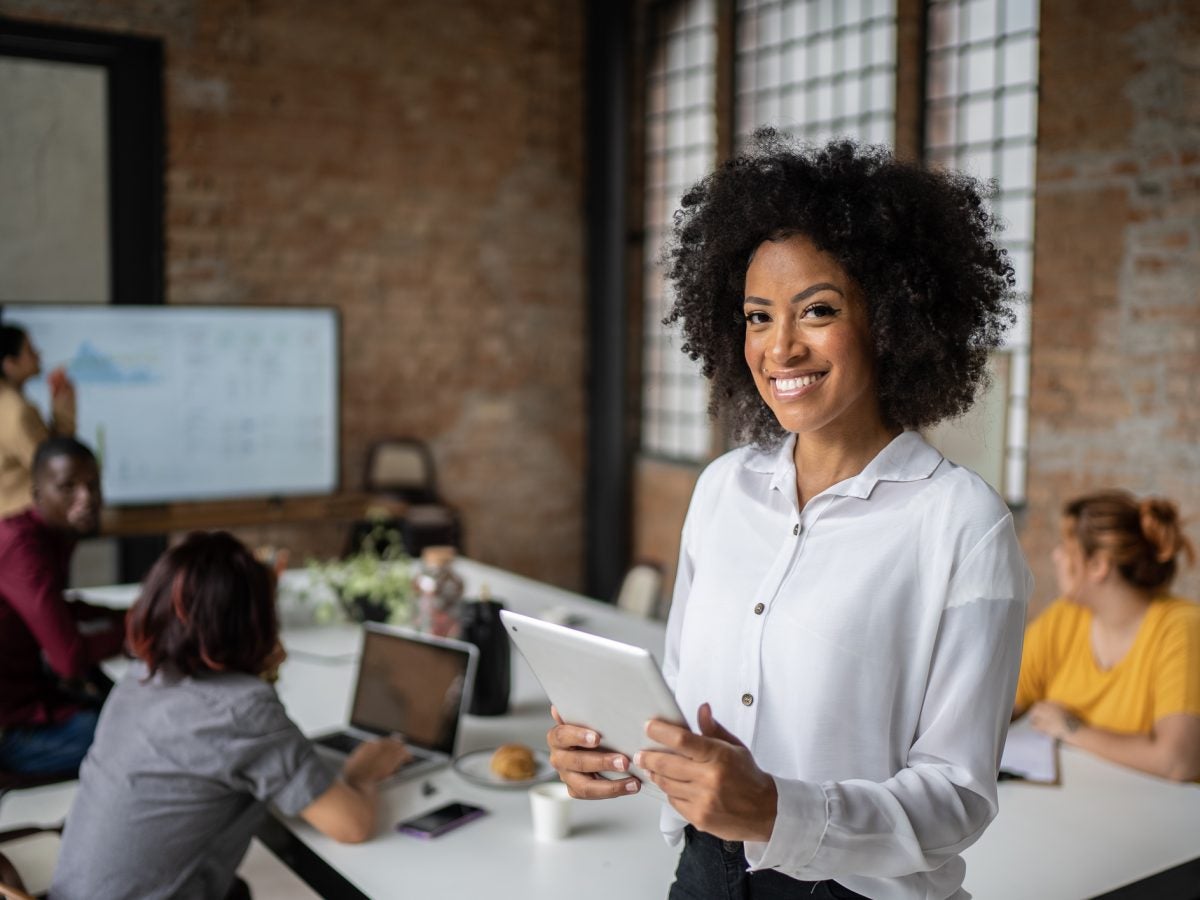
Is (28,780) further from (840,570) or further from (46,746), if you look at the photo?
(840,570)

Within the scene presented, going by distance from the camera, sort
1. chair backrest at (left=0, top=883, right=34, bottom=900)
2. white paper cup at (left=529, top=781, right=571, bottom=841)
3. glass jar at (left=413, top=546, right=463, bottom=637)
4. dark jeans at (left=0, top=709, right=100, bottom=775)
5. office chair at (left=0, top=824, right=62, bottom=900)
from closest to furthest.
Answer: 1. chair backrest at (left=0, top=883, right=34, bottom=900)
2. white paper cup at (left=529, top=781, right=571, bottom=841)
3. office chair at (left=0, top=824, right=62, bottom=900)
4. dark jeans at (left=0, top=709, right=100, bottom=775)
5. glass jar at (left=413, top=546, right=463, bottom=637)

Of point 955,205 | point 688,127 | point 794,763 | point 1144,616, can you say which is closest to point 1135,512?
point 1144,616

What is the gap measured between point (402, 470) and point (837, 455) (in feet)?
16.7

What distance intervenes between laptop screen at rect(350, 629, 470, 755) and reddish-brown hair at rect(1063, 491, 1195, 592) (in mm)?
1382

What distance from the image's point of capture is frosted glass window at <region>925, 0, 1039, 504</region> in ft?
15.3

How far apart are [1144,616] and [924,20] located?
3391 millimetres

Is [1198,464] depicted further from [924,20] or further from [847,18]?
[847,18]

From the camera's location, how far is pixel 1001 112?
4.79 meters

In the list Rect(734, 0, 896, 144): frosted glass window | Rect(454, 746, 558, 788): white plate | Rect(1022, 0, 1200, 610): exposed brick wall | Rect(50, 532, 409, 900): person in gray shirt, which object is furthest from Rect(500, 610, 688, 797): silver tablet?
Rect(734, 0, 896, 144): frosted glass window

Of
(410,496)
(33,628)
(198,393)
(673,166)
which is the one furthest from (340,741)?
(673,166)

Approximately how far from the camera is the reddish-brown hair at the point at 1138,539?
2527 millimetres

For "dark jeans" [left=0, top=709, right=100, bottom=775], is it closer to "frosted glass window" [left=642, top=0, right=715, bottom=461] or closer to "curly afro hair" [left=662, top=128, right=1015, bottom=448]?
"curly afro hair" [left=662, top=128, right=1015, bottom=448]

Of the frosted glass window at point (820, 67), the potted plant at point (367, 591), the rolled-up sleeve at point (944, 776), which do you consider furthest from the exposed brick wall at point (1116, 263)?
the rolled-up sleeve at point (944, 776)

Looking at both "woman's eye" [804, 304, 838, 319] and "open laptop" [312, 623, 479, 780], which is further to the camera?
"open laptop" [312, 623, 479, 780]
